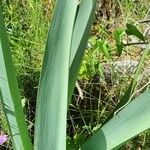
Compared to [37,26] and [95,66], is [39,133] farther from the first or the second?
[37,26]

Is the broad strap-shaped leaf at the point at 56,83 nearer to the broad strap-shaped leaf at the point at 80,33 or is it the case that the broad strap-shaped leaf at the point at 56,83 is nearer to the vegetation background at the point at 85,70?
the broad strap-shaped leaf at the point at 80,33

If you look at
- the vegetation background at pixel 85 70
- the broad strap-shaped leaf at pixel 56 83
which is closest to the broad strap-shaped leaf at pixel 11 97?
the broad strap-shaped leaf at pixel 56 83

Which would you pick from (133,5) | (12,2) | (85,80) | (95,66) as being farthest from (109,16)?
(95,66)

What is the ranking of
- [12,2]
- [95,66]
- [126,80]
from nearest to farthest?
[95,66] → [126,80] → [12,2]

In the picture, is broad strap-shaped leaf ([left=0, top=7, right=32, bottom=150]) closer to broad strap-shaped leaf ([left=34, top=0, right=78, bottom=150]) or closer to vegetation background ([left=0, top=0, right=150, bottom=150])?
broad strap-shaped leaf ([left=34, top=0, right=78, bottom=150])

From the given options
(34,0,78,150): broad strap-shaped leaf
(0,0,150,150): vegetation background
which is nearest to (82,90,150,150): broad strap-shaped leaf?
(34,0,78,150): broad strap-shaped leaf

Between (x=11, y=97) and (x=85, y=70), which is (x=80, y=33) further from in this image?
(x=85, y=70)
